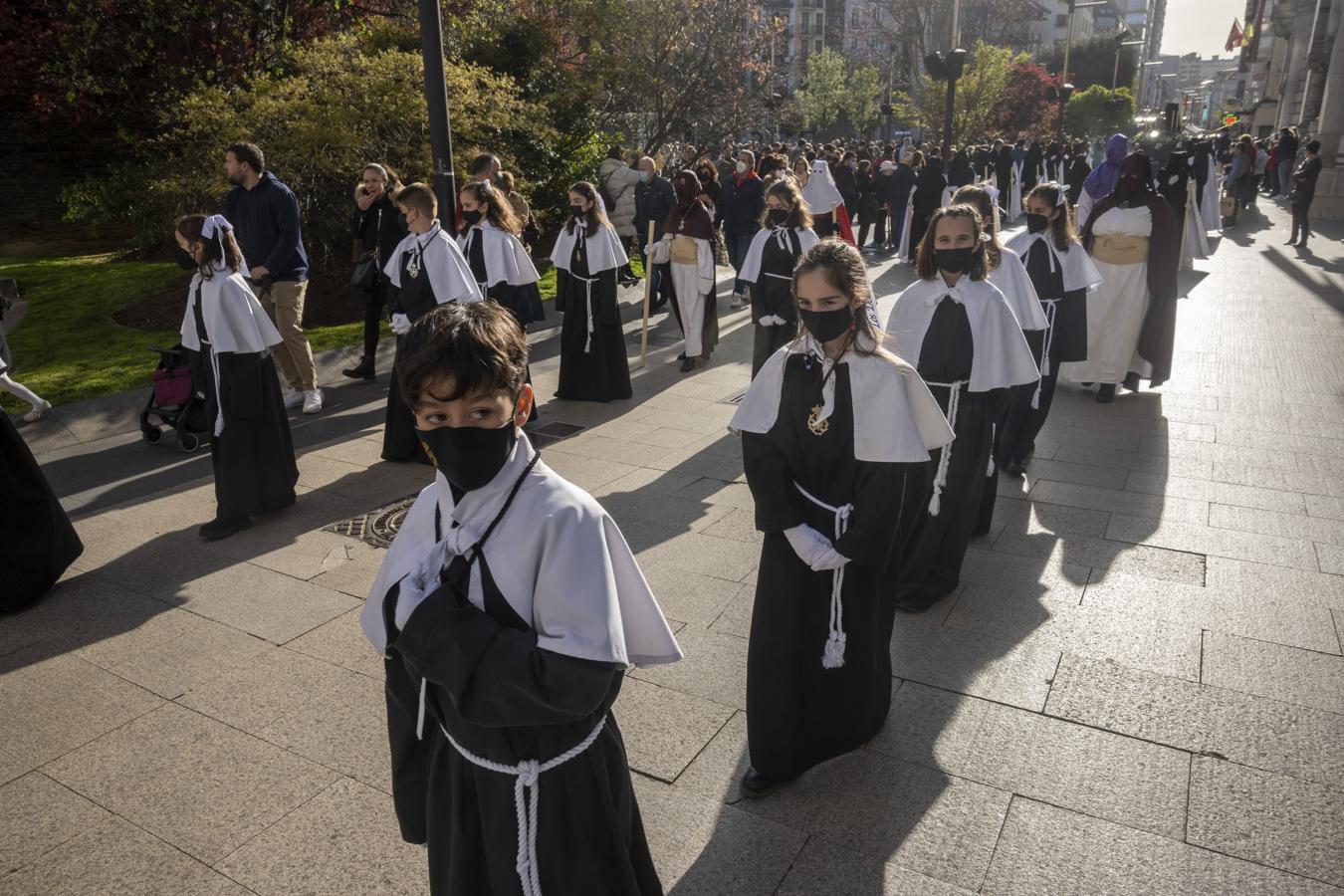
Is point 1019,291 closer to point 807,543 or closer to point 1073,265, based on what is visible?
point 1073,265

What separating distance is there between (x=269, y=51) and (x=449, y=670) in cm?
1602

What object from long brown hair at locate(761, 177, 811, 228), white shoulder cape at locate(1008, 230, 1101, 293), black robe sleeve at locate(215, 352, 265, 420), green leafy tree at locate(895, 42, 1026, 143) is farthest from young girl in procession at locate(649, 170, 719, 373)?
green leafy tree at locate(895, 42, 1026, 143)

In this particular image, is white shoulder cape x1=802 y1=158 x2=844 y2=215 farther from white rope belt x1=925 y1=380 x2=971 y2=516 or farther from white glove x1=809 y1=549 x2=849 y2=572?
white glove x1=809 y1=549 x2=849 y2=572

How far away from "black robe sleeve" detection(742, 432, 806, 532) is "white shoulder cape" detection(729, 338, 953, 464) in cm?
6

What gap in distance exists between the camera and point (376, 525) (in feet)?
21.0

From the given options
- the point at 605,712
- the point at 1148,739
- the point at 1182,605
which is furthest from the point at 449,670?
the point at 1182,605

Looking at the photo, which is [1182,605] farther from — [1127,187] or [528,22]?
[528,22]

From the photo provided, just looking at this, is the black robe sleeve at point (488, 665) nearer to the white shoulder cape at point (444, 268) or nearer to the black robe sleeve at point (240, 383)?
the black robe sleeve at point (240, 383)

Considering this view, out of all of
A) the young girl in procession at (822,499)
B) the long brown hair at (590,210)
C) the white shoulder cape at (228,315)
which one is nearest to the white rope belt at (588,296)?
the long brown hair at (590,210)

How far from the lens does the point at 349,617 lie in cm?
508

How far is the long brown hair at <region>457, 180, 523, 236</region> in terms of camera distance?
827cm

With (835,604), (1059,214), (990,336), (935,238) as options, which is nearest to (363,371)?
(1059,214)

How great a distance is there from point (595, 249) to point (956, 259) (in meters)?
5.00

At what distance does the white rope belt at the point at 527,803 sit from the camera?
7.07 ft
